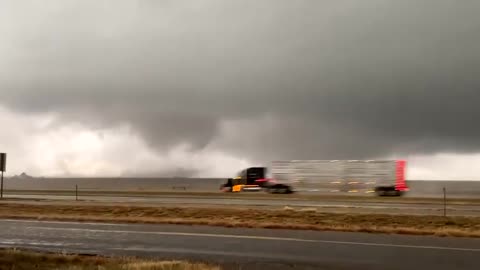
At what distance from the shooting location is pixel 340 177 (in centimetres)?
5309

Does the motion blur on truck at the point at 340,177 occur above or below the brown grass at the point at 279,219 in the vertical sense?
above

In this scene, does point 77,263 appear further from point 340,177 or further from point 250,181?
point 250,181

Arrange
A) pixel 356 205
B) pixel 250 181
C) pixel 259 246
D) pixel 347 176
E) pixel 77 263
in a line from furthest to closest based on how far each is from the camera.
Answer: pixel 250 181 → pixel 347 176 → pixel 356 205 → pixel 259 246 → pixel 77 263

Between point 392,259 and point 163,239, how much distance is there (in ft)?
23.3

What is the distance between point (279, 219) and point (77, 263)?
11.6 m

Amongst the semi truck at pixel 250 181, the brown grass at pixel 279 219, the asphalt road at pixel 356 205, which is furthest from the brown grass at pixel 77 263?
the semi truck at pixel 250 181

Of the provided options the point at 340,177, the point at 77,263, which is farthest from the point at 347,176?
the point at 77,263

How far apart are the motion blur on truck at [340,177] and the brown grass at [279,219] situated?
29832mm

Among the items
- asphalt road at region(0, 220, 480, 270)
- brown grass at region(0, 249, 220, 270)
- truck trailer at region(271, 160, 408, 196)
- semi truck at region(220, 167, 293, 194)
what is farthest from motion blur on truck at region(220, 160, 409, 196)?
Result: brown grass at region(0, 249, 220, 270)

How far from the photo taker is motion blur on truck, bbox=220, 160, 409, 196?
51.5 m

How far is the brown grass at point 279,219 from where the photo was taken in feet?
60.1

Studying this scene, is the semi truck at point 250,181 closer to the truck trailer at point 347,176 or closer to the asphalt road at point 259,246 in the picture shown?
the truck trailer at point 347,176

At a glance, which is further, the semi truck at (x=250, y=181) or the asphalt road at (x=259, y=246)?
the semi truck at (x=250, y=181)

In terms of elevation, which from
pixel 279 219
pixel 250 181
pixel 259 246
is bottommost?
pixel 259 246
